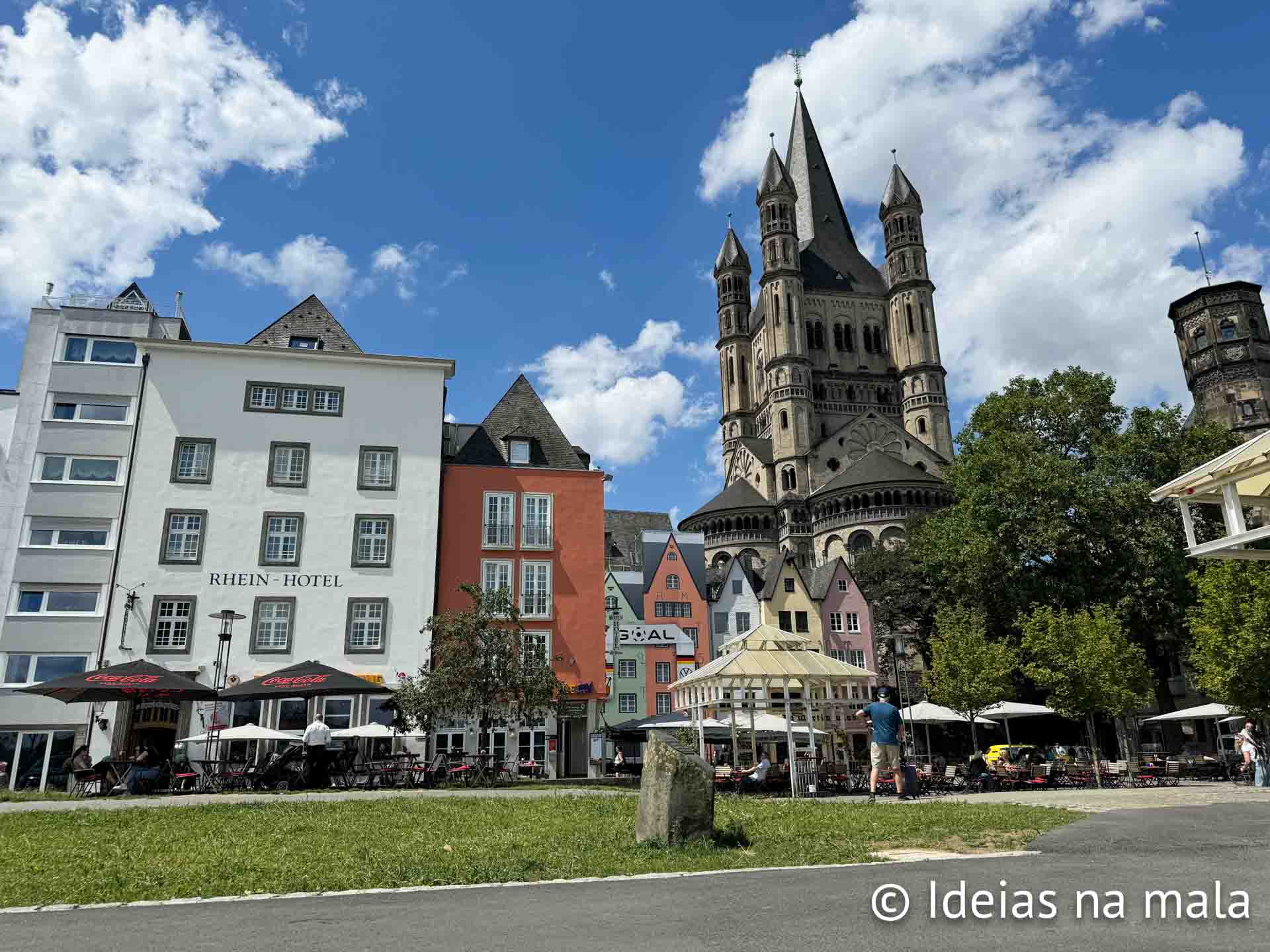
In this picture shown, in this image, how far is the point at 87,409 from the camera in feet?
111

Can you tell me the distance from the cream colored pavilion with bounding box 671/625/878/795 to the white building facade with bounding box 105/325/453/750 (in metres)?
15.0

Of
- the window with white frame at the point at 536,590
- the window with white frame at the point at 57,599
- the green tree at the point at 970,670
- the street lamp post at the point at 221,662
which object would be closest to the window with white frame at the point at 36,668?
the window with white frame at the point at 57,599

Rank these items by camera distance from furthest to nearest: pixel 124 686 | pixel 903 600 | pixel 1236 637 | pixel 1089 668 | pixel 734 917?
1. pixel 903 600
2. pixel 1089 668
3. pixel 1236 637
4. pixel 124 686
5. pixel 734 917

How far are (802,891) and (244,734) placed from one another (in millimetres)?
19615

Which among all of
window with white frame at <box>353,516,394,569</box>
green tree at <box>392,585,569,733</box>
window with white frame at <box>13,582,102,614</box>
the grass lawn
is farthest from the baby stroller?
window with white frame at <box>13,582,102,614</box>

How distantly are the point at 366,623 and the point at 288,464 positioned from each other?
679cm

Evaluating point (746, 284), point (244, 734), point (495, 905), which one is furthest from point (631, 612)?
point (746, 284)

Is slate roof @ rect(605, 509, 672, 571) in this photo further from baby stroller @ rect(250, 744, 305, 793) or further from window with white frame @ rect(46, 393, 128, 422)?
baby stroller @ rect(250, 744, 305, 793)

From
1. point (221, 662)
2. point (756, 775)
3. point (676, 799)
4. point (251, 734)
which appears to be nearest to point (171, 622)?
point (221, 662)

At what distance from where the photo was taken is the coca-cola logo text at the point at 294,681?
2233 centimetres

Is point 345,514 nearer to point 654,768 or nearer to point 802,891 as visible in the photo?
point 654,768

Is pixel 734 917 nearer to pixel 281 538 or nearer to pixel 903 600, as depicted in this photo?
pixel 281 538

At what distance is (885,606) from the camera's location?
60656 millimetres

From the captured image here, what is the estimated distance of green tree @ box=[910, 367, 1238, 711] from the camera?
43.7 m
